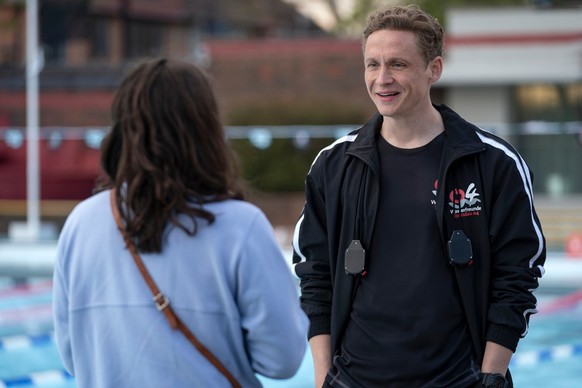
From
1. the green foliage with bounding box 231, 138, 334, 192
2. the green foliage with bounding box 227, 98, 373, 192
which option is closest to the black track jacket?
the green foliage with bounding box 227, 98, 373, 192

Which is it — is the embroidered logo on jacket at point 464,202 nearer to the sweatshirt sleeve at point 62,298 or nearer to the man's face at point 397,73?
the man's face at point 397,73

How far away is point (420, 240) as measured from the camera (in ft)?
10.2

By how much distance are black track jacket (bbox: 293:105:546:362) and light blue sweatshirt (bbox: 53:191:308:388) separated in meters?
Result: 0.60

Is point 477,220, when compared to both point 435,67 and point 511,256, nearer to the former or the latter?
point 511,256

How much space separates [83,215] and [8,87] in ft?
81.1

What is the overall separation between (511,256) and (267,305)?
34.9 inches

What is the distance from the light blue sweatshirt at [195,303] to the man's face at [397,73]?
2.52 feet

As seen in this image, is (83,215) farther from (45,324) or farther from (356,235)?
(45,324)

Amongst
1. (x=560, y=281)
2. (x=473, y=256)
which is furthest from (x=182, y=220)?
(x=560, y=281)

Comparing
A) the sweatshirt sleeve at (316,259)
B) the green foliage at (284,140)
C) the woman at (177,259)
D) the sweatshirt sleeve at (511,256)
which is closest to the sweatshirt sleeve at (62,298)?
the woman at (177,259)

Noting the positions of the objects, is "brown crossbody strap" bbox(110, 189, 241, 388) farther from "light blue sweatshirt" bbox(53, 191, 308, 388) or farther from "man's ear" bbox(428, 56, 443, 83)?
"man's ear" bbox(428, 56, 443, 83)

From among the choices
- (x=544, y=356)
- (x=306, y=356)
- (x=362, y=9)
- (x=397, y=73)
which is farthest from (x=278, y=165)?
(x=362, y=9)

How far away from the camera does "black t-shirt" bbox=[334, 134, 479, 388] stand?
3074mm

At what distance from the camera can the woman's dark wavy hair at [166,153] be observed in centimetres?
261
